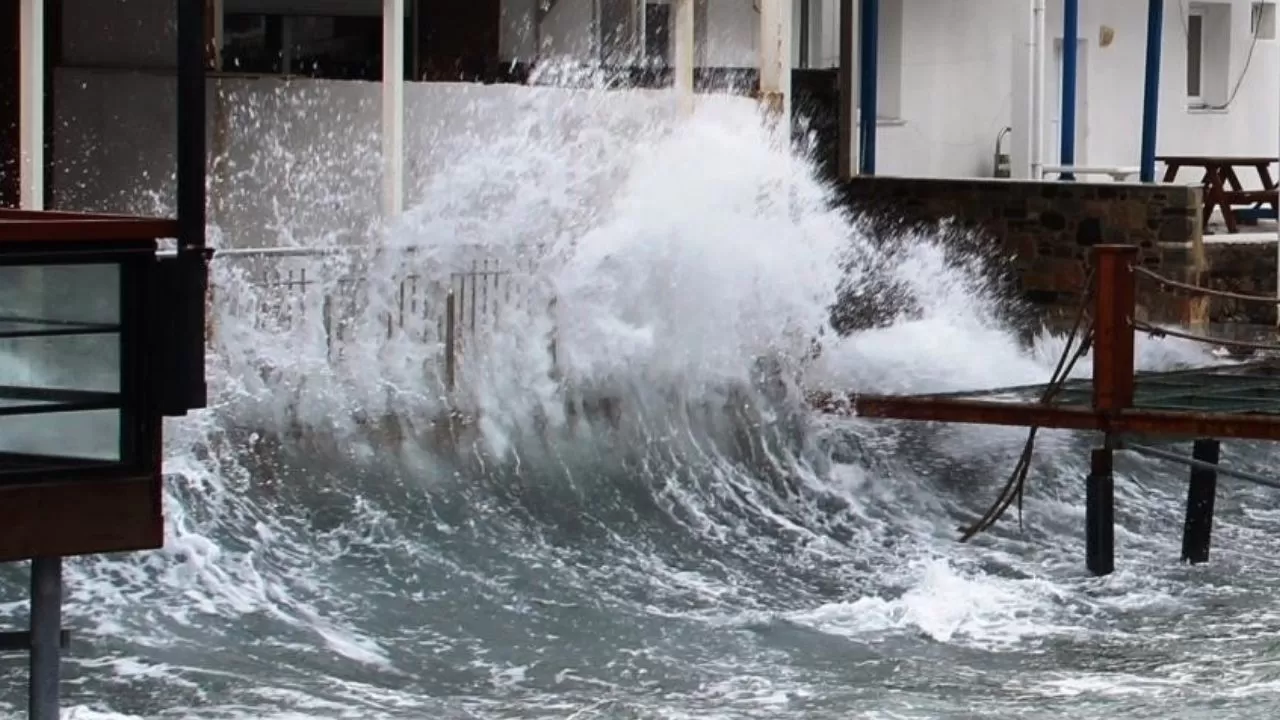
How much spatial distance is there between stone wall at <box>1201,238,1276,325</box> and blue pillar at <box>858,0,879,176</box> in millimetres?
3284

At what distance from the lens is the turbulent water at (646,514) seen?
1139cm

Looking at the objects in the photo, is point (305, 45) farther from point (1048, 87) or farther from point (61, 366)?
point (61, 366)

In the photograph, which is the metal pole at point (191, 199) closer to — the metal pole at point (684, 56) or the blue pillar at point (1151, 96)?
the metal pole at point (684, 56)

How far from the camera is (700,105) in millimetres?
17953

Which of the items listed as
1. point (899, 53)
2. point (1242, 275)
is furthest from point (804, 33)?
point (1242, 275)

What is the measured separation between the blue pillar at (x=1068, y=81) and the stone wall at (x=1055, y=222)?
0.55 m

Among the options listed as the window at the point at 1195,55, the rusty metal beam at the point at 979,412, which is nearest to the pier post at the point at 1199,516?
the rusty metal beam at the point at 979,412

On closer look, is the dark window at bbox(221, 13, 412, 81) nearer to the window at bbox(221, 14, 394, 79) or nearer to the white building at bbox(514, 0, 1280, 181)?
the window at bbox(221, 14, 394, 79)

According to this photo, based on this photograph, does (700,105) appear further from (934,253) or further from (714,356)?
(934,253)

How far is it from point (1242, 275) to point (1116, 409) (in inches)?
325

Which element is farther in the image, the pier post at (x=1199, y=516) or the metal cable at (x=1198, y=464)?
the pier post at (x=1199, y=516)

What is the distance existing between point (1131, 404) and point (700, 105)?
5198 millimetres

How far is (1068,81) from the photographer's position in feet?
69.8

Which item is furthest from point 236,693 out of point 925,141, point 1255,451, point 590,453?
point 925,141
